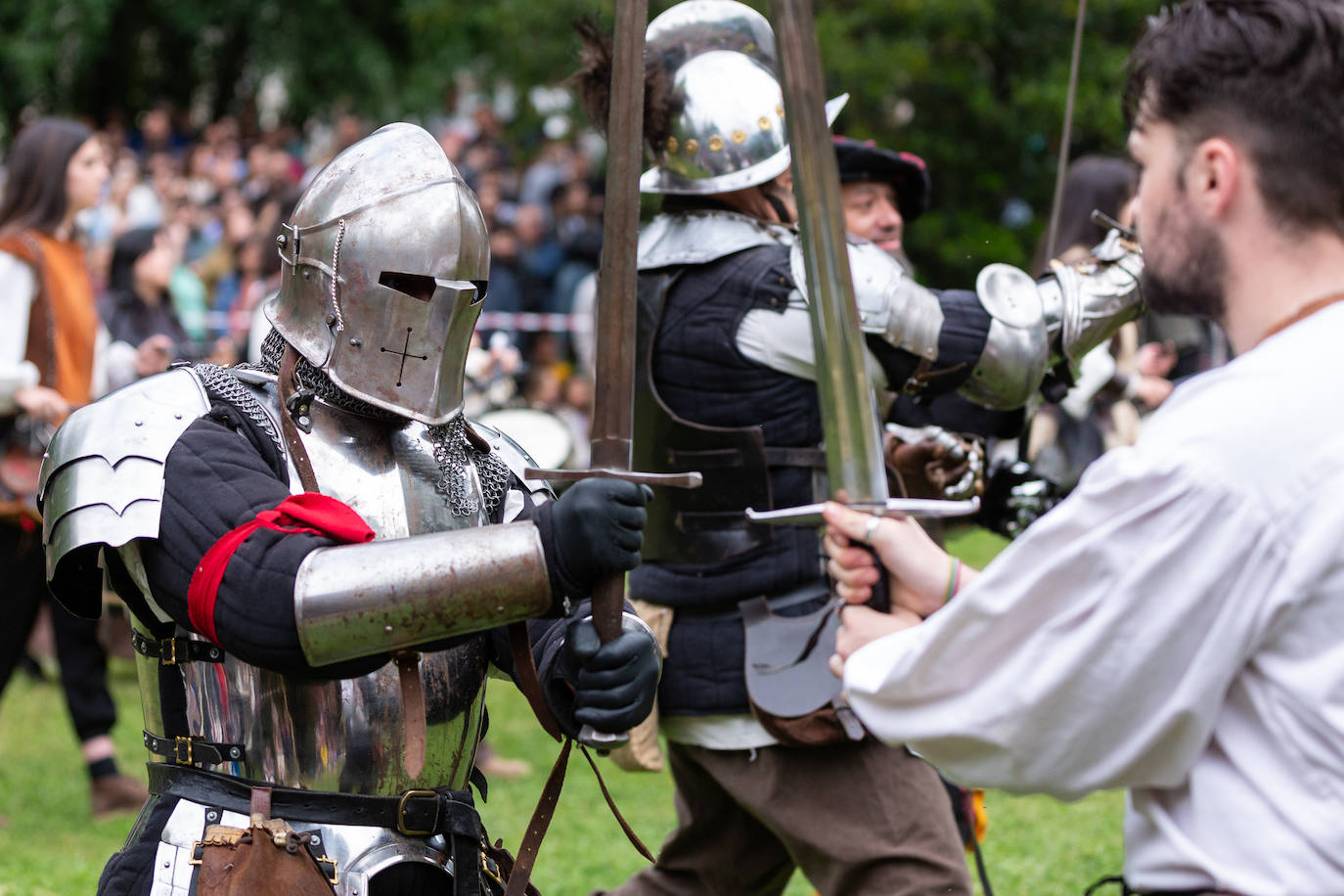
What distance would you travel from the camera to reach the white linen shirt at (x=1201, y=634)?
5.35 feet

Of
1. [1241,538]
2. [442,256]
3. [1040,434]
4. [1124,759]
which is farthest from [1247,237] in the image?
[1040,434]

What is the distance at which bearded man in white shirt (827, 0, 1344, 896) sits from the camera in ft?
5.37

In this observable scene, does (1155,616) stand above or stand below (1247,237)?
below

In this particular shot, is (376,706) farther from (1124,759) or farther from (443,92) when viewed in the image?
(443,92)

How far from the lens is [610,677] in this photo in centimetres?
232

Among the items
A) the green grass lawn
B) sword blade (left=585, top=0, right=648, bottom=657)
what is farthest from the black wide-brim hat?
sword blade (left=585, top=0, right=648, bottom=657)

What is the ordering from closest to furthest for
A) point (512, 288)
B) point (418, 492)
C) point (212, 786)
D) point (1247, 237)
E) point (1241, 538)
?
point (1241, 538) < point (1247, 237) < point (212, 786) < point (418, 492) < point (512, 288)

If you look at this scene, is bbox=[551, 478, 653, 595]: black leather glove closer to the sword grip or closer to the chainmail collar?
the sword grip

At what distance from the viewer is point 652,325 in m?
3.41

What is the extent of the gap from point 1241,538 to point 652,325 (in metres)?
1.92

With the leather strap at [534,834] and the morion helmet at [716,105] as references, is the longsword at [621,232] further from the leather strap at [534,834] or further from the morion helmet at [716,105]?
the morion helmet at [716,105]

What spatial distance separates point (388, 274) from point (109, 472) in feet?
1.69

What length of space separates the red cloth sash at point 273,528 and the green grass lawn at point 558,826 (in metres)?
2.61

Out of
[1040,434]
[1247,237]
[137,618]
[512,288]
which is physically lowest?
[512,288]
